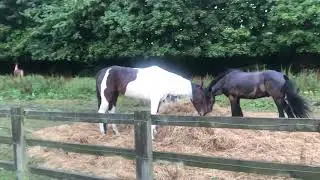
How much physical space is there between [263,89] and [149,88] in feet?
7.55

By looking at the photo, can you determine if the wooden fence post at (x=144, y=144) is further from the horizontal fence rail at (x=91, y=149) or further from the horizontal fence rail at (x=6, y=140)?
the horizontal fence rail at (x=6, y=140)

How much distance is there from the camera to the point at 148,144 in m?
4.98

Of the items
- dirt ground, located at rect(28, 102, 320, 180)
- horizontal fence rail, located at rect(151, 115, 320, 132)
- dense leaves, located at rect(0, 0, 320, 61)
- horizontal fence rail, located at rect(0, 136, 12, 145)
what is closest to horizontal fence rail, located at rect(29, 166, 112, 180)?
horizontal fence rail, located at rect(0, 136, 12, 145)

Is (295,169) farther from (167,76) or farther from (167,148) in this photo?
(167,76)

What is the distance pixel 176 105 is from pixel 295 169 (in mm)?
6969

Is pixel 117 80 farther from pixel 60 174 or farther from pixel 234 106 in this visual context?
pixel 60 174

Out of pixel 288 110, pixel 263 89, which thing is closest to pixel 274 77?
pixel 263 89

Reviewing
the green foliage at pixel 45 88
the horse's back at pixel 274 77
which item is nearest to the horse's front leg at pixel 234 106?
the horse's back at pixel 274 77

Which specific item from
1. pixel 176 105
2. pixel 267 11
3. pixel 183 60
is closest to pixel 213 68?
pixel 183 60

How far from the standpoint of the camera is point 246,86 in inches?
406

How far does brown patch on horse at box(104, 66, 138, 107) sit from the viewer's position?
1041cm

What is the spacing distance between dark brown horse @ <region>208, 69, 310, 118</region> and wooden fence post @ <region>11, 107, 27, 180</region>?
16.5 feet

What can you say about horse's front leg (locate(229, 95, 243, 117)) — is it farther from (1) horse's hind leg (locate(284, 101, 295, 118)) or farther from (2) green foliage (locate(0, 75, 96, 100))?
(2) green foliage (locate(0, 75, 96, 100))

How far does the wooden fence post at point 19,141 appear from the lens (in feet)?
20.9
